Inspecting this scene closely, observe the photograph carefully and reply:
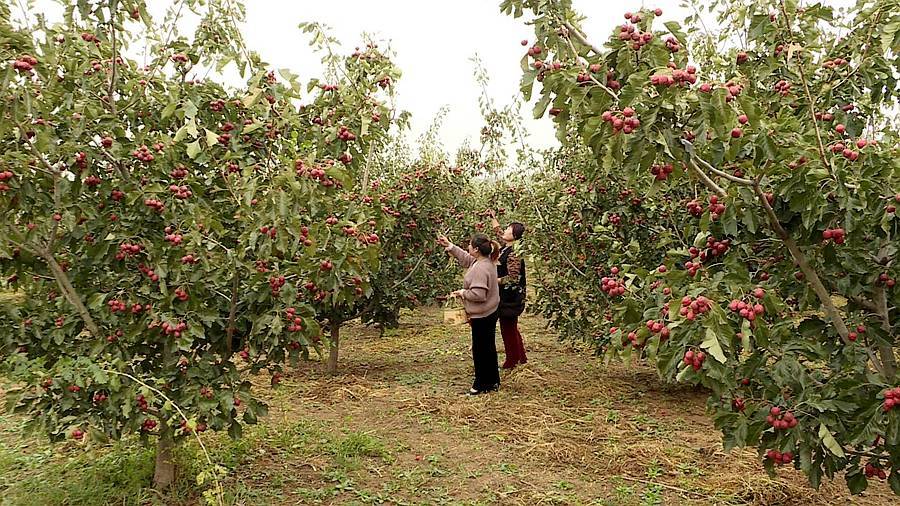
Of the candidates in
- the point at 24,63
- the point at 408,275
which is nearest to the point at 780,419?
the point at 24,63

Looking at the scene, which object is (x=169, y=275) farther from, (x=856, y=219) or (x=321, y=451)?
(x=856, y=219)

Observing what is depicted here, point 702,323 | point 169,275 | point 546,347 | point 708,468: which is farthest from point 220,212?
point 546,347

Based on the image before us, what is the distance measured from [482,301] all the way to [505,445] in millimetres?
1627

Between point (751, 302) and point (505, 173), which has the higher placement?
point (505, 173)

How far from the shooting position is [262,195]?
3.59 meters

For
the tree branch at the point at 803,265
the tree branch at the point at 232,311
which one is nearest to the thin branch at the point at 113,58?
the tree branch at the point at 232,311

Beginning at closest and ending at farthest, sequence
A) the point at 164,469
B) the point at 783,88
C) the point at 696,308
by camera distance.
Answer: the point at 696,308
the point at 783,88
the point at 164,469

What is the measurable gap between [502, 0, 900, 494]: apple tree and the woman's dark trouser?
362 cm

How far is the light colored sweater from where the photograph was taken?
6832 millimetres

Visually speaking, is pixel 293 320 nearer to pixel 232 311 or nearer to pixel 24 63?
pixel 232 311

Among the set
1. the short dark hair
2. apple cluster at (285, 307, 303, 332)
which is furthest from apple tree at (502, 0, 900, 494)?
the short dark hair

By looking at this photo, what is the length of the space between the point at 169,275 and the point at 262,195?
803 millimetres

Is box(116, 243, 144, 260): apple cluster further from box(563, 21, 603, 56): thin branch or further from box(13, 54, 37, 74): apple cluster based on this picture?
box(563, 21, 603, 56): thin branch

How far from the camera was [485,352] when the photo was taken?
7098mm
